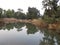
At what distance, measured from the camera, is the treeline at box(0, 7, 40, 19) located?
38.8 metres

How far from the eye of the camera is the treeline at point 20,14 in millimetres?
38812

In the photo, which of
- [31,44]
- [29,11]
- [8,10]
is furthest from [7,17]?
[31,44]

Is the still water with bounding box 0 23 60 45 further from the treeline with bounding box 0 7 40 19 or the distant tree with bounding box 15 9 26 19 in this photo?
the distant tree with bounding box 15 9 26 19

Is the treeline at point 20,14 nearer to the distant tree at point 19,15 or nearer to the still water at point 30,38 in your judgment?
the distant tree at point 19,15

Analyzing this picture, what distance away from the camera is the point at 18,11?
1661 inches

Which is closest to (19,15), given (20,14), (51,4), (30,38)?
(20,14)

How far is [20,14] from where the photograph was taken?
136 ft

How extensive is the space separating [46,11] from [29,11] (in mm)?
11751

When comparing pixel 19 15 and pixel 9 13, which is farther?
pixel 19 15

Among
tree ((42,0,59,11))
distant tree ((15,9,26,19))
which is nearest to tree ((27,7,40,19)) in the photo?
distant tree ((15,9,26,19))

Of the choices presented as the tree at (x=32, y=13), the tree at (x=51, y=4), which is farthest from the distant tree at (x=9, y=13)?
the tree at (x=51, y=4)

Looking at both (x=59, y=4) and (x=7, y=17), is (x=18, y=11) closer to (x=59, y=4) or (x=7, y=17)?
(x=7, y=17)

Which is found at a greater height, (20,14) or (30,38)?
(20,14)

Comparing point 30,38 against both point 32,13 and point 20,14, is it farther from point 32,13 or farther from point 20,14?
point 20,14
